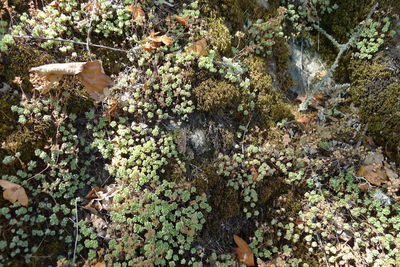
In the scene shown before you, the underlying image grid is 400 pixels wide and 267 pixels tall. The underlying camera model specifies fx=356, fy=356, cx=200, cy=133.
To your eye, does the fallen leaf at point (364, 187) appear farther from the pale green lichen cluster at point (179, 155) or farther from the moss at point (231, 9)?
the moss at point (231, 9)

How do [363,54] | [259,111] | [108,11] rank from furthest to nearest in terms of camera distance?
[363,54] < [259,111] < [108,11]

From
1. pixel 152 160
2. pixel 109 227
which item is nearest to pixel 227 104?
pixel 152 160

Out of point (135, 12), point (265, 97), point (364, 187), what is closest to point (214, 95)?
point (265, 97)

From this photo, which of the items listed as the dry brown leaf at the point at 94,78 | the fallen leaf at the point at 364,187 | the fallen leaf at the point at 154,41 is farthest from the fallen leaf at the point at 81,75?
the fallen leaf at the point at 364,187

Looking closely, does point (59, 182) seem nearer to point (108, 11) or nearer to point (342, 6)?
point (108, 11)

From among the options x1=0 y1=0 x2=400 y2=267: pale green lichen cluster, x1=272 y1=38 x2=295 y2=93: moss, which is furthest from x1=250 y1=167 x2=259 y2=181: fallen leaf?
x1=272 y1=38 x2=295 y2=93: moss

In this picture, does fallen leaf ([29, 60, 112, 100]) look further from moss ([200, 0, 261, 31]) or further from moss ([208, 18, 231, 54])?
moss ([200, 0, 261, 31])
